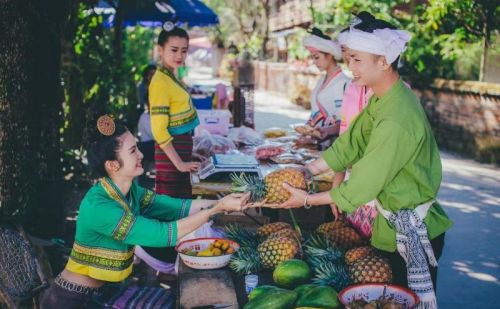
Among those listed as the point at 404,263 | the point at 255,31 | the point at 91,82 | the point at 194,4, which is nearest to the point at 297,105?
the point at 194,4

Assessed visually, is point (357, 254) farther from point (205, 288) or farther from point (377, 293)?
point (205, 288)

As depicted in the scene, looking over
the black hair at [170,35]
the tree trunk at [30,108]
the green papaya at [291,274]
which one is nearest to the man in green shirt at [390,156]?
the green papaya at [291,274]

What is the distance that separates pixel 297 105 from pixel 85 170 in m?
15.0

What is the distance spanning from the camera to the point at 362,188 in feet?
8.73

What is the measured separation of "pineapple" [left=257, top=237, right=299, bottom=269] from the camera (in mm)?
3049

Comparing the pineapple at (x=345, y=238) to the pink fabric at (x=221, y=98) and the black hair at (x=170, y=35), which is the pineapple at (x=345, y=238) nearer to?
the black hair at (x=170, y=35)

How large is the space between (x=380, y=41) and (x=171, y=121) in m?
2.41

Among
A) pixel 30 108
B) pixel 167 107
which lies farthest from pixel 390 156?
pixel 30 108

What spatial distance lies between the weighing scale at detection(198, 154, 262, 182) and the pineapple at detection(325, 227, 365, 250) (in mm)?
850

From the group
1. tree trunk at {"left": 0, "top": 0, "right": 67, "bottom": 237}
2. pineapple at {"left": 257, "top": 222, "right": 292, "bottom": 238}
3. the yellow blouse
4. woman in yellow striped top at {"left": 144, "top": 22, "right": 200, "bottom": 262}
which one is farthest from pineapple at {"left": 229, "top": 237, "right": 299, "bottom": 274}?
tree trunk at {"left": 0, "top": 0, "right": 67, "bottom": 237}

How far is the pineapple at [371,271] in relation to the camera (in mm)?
2770

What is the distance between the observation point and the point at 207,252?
323cm

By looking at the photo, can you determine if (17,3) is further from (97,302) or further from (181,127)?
(97,302)

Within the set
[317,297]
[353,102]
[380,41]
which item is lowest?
[317,297]
